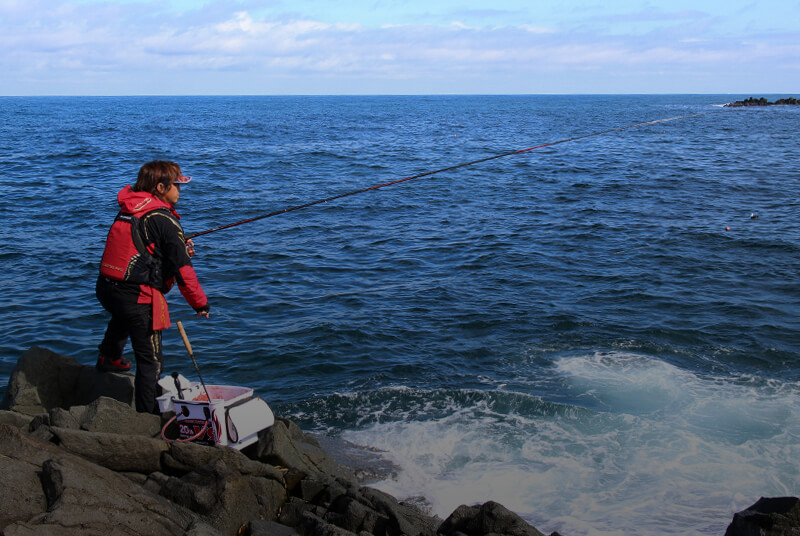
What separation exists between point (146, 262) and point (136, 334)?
57 centimetres

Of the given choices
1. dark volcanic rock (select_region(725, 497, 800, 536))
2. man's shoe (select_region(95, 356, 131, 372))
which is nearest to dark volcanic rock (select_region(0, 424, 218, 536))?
man's shoe (select_region(95, 356, 131, 372))

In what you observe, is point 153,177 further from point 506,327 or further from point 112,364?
point 506,327

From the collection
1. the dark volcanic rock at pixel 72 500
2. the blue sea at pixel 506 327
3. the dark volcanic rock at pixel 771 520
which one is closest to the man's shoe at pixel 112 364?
the dark volcanic rock at pixel 72 500

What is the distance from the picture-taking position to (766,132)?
139 feet

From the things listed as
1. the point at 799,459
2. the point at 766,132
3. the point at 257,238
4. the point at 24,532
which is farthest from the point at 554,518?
the point at 766,132

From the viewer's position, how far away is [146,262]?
4.85m

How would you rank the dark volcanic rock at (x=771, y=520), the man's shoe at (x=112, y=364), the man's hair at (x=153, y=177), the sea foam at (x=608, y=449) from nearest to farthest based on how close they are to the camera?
1. the dark volcanic rock at (x=771, y=520)
2. the man's hair at (x=153, y=177)
3. the man's shoe at (x=112, y=364)
4. the sea foam at (x=608, y=449)

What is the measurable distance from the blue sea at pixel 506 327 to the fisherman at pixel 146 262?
8.03ft

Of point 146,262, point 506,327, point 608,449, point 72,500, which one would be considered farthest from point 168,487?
point 506,327

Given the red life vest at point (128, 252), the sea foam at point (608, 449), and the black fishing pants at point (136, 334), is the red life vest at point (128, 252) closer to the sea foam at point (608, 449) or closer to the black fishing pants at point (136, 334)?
the black fishing pants at point (136, 334)

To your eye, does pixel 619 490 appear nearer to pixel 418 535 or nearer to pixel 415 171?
pixel 418 535

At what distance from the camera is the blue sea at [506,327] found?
621cm

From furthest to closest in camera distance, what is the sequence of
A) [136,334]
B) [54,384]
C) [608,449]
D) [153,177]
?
[608,449]
[54,384]
[136,334]
[153,177]

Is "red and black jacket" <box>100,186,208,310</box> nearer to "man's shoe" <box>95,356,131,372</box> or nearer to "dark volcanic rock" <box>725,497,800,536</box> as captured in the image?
"man's shoe" <box>95,356,131,372</box>
